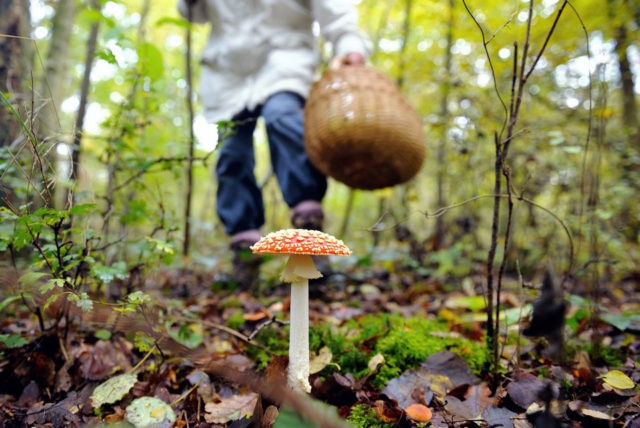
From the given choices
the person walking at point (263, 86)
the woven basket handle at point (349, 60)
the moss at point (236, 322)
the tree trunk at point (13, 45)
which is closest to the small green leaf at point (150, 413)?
the moss at point (236, 322)

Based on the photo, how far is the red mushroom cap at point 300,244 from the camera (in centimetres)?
137

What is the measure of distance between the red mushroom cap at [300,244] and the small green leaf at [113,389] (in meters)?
0.80

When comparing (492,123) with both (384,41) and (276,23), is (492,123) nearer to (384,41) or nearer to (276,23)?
(276,23)

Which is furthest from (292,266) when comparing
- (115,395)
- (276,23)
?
(276,23)

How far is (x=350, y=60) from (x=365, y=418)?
103 inches

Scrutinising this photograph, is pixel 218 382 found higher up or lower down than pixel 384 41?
lower down

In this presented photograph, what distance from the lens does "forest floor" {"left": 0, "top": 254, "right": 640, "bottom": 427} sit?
1390 millimetres

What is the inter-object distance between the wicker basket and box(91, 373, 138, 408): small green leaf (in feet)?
6.13

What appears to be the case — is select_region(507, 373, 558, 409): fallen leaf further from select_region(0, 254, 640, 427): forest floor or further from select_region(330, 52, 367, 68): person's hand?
select_region(330, 52, 367, 68): person's hand

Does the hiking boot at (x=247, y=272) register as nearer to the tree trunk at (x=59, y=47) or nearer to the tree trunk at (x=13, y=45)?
the tree trunk at (x=13, y=45)

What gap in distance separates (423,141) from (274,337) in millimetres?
1874

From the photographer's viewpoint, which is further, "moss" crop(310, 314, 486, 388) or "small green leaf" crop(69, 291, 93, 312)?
"moss" crop(310, 314, 486, 388)

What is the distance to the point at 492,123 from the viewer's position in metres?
4.42

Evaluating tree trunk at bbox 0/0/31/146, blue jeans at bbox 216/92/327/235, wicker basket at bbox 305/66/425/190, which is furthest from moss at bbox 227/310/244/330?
tree trunk at bbox 0/0/31/146
